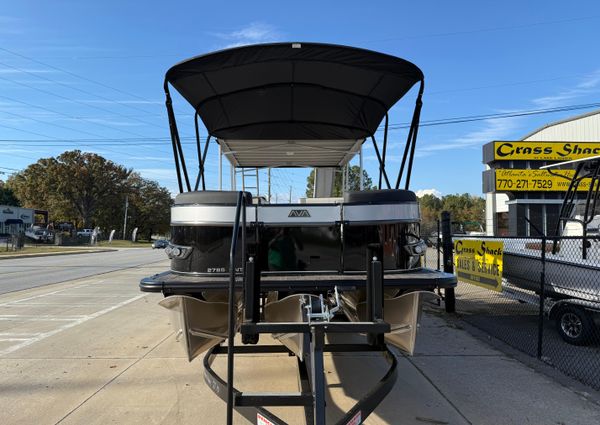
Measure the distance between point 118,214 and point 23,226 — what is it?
16.3 metres

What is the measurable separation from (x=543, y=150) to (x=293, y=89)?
29.2m

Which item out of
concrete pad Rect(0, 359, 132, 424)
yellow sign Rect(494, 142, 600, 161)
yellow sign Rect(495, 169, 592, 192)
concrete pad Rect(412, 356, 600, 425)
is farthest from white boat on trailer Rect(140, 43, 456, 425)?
yellow sign Rect(494, 142, 600, 161)

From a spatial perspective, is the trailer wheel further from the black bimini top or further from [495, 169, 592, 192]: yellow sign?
[495, 169, 592, 192]: yellow sign

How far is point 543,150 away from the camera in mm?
29125

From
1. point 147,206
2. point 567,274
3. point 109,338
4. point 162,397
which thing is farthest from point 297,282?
point 147,206

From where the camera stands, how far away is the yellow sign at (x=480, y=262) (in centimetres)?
719

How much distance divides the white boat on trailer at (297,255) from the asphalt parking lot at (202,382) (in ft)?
2.35

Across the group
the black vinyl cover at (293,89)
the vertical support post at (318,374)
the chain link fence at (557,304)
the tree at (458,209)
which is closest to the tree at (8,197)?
the tree at (458,209)

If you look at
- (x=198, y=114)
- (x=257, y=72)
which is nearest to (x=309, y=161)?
(x=198, y=114)

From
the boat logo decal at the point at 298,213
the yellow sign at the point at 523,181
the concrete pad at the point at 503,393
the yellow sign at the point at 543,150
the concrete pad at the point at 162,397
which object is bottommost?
the concrete pad at the point at 162,397

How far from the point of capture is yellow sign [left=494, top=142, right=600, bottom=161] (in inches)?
1120

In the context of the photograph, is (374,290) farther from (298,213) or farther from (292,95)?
(292,95)

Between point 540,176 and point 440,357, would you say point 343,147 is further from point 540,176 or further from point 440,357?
point 540,176

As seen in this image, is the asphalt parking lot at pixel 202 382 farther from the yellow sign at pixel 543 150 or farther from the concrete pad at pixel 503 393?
the yellow sign at pixel 543 150
